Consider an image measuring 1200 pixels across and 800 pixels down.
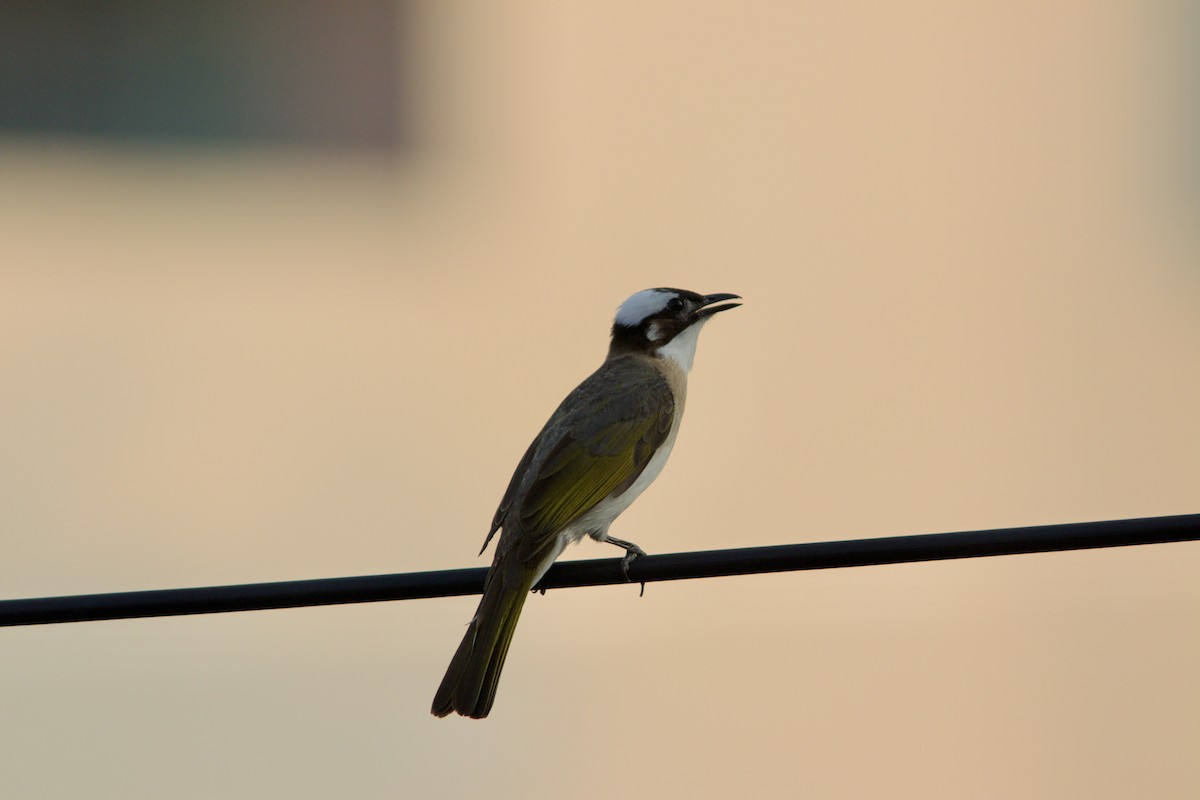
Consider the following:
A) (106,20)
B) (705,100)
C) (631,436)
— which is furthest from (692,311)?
(106,20)

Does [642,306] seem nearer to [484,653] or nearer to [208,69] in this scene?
[484,653]

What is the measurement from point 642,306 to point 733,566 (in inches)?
119

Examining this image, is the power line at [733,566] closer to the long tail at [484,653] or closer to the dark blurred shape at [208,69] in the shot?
the long tail at [484,653]

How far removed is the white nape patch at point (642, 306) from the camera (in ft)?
20.9

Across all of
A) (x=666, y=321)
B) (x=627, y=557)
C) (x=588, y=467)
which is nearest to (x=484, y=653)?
(x=627, y=557)

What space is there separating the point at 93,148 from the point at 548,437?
434cm

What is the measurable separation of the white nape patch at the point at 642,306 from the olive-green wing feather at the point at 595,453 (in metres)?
0.58

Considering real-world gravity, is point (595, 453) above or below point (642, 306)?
below

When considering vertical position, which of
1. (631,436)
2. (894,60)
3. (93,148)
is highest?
(894,60)

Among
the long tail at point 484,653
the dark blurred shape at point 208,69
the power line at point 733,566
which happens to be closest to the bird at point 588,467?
the long tail at point 484,653

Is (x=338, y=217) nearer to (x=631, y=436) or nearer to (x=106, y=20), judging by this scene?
(x=106, y=20)

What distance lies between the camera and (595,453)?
17.1 feet

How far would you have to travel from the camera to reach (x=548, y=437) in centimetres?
532

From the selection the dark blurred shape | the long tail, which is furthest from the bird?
the dark blurred shape
